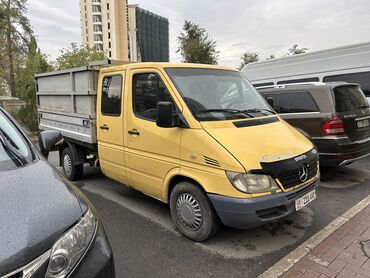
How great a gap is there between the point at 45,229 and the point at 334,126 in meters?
5.19

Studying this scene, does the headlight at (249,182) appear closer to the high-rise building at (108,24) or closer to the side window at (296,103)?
the side window at (296,103)

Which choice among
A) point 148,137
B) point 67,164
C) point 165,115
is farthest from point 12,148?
point 67,164

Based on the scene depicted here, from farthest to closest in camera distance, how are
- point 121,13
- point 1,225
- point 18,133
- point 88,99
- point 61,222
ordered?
point 121,13
point 88,99
point 18,133
point 61,222
point 1,225

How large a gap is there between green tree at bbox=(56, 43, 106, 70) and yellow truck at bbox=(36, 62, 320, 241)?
37.9 ft

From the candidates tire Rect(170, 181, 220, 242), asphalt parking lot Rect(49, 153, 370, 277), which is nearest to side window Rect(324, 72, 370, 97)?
asphalt parking lot Rect(49, 153, 370, 277)

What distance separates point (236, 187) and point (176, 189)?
894 millimetres

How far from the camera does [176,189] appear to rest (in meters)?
3.82

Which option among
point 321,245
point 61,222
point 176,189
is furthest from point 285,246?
point 61,222

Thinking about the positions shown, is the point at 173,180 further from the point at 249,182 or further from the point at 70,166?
the point at 70,166

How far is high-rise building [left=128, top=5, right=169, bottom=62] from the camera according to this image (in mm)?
78688

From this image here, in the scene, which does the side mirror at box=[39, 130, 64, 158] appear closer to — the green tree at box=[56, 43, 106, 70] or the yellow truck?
the yellow truck

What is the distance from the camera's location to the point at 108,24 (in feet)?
285

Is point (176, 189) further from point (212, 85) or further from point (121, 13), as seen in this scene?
point (121, 13)

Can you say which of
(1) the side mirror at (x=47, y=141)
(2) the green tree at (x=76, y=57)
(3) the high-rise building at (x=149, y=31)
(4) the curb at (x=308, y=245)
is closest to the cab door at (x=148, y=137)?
(1) the side mirror at (x=47, y=141)
